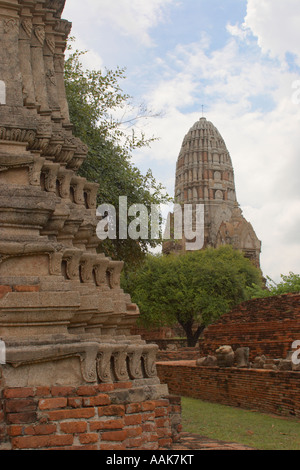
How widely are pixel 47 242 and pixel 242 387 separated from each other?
26.1 ft

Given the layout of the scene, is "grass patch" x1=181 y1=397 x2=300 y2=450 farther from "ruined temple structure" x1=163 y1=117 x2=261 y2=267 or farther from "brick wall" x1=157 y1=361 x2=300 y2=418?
"ruined temple structure" x1=163 y1=117 x2=261 y2=267

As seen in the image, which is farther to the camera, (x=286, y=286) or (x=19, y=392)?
(x=286, y=286)

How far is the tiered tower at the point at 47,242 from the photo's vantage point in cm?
464

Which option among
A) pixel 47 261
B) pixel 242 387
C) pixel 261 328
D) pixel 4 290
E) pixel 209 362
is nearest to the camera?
pixel 4 290

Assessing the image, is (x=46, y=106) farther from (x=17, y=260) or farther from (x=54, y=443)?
(x=54, y=443)

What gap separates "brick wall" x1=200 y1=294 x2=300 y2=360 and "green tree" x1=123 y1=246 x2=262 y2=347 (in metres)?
14.4

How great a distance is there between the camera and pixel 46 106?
6.29 metres

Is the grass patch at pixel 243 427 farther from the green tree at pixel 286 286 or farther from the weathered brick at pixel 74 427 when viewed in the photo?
the green tree at pixel 286 286

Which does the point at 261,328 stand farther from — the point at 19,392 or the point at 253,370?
the point at 19,392

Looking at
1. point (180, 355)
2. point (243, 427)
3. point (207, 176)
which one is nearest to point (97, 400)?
point (243, 427)

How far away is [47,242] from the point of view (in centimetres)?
508

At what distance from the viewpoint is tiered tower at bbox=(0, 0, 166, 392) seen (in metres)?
4.64

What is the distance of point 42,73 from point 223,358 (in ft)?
28.8

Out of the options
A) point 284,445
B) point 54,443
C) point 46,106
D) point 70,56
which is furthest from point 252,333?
point 54,443
